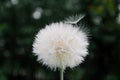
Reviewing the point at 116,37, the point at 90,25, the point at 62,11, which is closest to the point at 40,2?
the point at 62,11

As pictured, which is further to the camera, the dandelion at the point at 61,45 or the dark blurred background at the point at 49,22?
the dark blurred background at the point at 49,22

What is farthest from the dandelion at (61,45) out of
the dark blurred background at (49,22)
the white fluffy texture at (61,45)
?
the dark blurred background at (49,22)

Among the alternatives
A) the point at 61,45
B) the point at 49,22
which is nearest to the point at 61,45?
the point at 61,45

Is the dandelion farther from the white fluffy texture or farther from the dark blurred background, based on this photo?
the dark blurred background

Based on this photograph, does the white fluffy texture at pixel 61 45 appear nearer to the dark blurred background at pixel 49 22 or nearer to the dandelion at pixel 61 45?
the dandelion at pixel 61 45

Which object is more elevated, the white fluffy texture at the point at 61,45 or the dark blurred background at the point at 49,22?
the dark blurred background at the point at 49,22

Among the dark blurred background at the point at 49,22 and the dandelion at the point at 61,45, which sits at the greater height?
the dark blurred background at the point at 49,22

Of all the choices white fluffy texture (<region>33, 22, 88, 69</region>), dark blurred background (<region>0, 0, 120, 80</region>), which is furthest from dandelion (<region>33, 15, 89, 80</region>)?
dark blurred background (<region>0, 0, 120, 80</region>)
